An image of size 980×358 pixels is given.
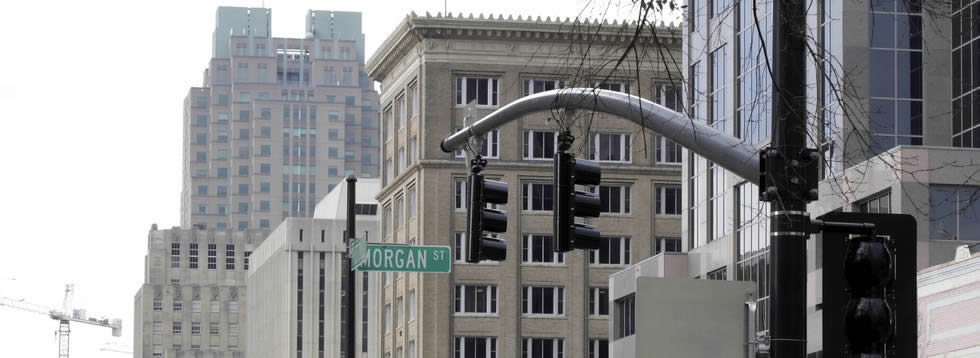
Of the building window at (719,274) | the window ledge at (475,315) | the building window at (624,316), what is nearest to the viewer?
the building window at (719,274)

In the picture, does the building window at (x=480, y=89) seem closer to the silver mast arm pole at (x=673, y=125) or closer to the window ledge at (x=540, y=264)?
the window ledge at (x=540, y=264)

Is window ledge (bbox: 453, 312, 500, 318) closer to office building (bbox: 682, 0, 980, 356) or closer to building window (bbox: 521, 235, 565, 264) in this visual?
building window (bbox: 521, 235, 565, 264)

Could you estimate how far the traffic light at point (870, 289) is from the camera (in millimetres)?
10516

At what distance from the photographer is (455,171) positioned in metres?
105

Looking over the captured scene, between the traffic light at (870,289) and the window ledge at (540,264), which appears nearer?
the traffic light at (870,289)

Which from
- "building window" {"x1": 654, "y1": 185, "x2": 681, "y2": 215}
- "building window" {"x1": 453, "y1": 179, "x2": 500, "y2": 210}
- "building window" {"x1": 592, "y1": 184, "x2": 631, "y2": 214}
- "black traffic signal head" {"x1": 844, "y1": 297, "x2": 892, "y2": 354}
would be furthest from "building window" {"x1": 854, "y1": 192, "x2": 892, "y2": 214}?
"building window" {"x1": 453, "y1": 179, "x2": 500, "y2": 210}

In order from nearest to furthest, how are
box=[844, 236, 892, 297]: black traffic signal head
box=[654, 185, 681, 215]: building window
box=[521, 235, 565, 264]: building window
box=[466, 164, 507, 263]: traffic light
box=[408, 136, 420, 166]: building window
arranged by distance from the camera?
box=[844, 236, 892, 297]: black traffic signal head < box=[466, 164, 507, 263]: traffic light < box=[521, 235, 565, 264]: building window < box=[654, 185, 681, 215]: building window < box=[408, 136, 420, 166]: building window

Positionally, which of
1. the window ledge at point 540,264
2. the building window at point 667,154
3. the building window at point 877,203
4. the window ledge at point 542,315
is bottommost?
the window ledge at point 542,315

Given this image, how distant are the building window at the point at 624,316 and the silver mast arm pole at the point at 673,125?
65.8 meters

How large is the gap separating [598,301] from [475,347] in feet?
25.8

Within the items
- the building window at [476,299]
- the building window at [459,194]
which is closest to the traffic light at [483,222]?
the building window at [476,299]

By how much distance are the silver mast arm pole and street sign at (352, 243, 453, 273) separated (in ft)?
37.1

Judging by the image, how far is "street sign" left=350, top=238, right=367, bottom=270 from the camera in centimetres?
2802

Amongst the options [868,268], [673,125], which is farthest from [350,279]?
[868,268]
